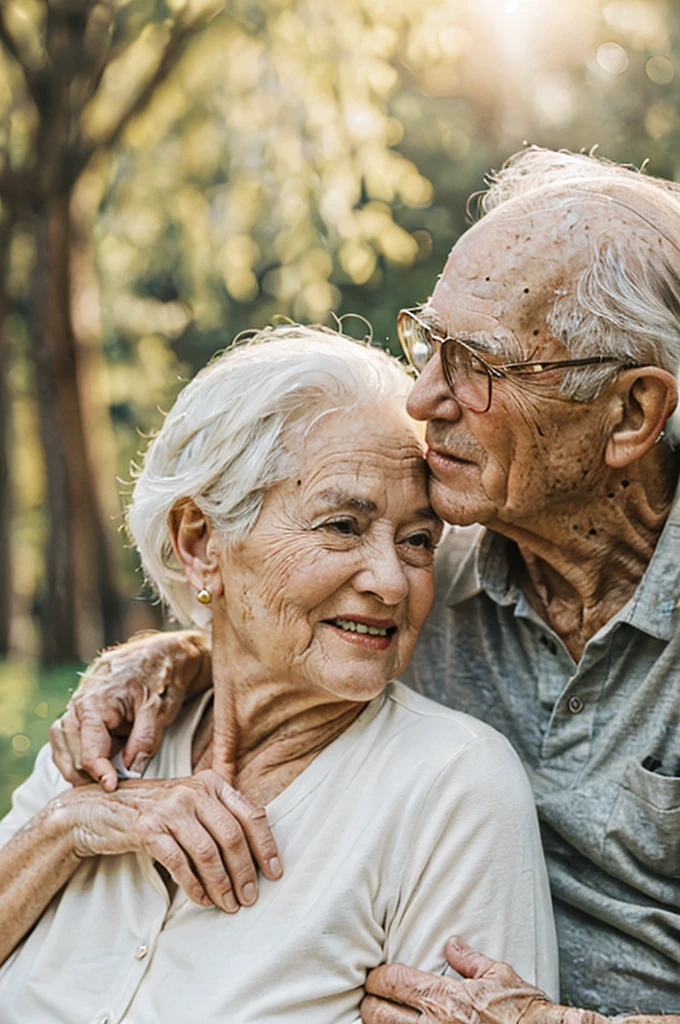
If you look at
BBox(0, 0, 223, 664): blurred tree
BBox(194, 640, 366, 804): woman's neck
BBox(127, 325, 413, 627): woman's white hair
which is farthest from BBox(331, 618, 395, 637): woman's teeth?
BBox(0, 0, 223, 664): blurred tree

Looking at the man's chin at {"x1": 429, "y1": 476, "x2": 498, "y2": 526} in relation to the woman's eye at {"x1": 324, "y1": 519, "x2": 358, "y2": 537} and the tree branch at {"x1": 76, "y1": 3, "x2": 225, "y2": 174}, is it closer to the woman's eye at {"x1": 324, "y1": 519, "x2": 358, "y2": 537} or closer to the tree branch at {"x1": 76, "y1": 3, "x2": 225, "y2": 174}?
the woman's eye at {"x1": 324, "y1": 519, "x2": 358, "y2": 537}

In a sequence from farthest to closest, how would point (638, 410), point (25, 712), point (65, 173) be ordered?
point (65, 173), point (25, 712), point (638, 410)

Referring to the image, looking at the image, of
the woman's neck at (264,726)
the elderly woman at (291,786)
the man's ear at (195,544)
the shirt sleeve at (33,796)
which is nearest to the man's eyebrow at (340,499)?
the elderly woman at (291,786)

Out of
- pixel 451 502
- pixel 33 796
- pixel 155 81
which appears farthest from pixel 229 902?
pixel 155 81

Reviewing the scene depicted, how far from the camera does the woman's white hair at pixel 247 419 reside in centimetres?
240

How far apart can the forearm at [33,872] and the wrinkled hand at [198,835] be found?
3.1 inches

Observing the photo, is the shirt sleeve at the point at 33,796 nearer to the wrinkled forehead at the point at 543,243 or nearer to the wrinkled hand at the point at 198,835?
the wrinkled hand at the point at 198,835

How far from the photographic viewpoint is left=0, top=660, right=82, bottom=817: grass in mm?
5949

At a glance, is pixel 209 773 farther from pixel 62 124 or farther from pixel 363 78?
pixel 62 124

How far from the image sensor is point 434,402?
247 centimetres

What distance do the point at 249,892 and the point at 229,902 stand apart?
0.04 meters

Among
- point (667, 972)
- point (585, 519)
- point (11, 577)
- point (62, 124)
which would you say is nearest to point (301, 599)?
point (585, 519)

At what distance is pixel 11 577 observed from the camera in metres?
12.3

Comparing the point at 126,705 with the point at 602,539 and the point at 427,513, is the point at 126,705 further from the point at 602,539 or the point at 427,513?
the point at 602,539
